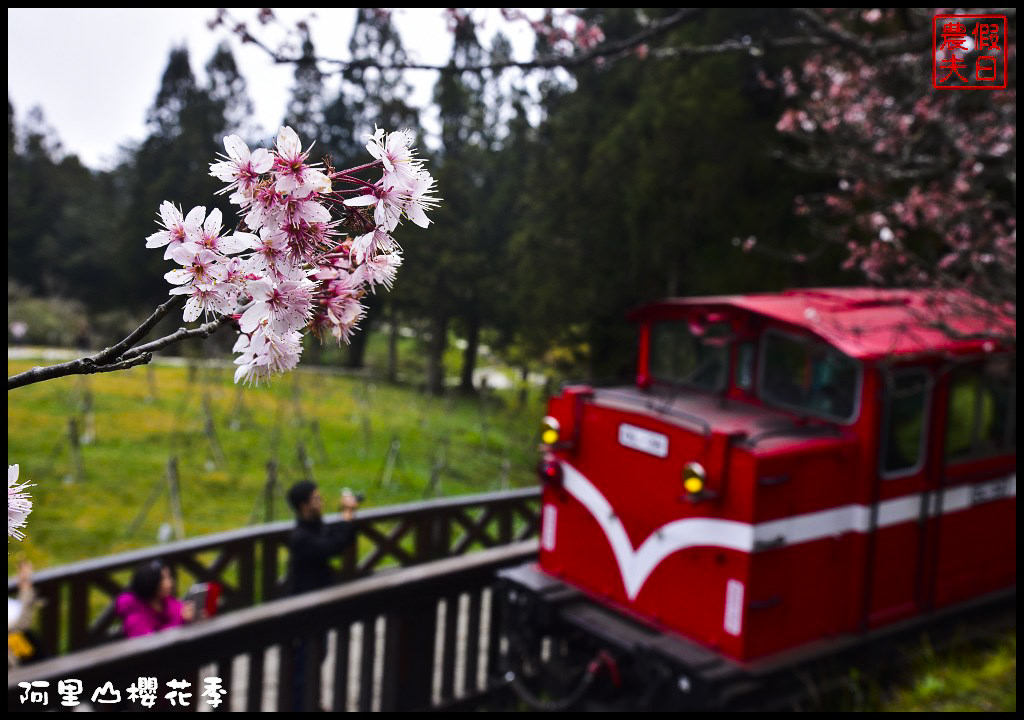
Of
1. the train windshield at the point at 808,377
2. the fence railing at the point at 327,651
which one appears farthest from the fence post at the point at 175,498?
the train windshield at the point at 808,377

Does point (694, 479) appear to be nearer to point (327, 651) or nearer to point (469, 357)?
point (327, 651)

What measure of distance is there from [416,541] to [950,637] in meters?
3.57

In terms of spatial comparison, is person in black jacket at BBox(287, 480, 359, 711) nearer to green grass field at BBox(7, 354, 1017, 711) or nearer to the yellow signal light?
the yellow signal light

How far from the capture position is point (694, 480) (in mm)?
4094

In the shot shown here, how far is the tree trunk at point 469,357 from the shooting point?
44.9 ft

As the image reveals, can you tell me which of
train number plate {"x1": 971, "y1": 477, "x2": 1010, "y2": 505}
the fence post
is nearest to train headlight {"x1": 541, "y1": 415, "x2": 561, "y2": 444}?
Result: train number plate {"x1": 971, "y1": 477, "x2": 1010, "y2": 505}

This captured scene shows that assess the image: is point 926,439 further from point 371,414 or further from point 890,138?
point 371,414

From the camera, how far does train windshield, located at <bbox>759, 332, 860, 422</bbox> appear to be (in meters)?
4.48

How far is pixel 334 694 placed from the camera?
15.4 feet

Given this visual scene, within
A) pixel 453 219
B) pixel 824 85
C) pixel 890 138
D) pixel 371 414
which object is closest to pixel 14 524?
pixel 890 138

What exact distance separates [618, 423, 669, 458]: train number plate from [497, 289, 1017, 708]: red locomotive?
11mm

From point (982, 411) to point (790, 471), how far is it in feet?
5.38

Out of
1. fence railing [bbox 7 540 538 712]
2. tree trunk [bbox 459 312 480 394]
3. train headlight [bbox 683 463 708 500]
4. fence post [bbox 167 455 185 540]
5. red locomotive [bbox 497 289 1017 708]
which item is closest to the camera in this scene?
fence railing [bbox 7 540 538 712]

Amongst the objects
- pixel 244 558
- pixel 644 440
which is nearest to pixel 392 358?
pixel 244 558
